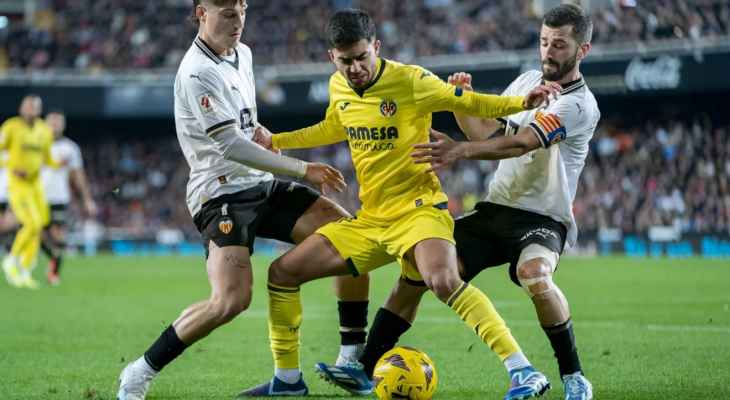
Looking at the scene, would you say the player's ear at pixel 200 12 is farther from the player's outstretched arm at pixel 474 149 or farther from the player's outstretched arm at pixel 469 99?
the player's outstretched arm at pixel 474 149

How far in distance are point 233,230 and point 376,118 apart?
1010mm

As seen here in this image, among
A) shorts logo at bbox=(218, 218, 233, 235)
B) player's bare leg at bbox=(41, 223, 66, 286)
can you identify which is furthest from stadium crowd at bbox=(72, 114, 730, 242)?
shorts logo at bbox=(218, 218, 233, 235)

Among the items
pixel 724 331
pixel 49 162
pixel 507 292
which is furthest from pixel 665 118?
pixel 724 331

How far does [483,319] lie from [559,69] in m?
1.49

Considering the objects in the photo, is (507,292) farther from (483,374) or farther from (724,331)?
(483,374)

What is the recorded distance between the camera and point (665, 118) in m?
27.1

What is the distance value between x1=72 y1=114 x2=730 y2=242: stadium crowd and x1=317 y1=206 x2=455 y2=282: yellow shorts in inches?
713

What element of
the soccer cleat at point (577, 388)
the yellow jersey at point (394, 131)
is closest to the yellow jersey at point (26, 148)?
the yellow jersey at point (394, 131)

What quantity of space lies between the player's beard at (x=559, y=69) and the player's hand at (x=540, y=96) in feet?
1.41

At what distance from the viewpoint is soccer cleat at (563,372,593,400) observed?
225 inches

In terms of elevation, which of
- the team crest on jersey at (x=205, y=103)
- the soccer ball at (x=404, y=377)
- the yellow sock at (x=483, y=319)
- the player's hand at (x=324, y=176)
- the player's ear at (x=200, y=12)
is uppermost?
the player's ear at (x=200, y=12)

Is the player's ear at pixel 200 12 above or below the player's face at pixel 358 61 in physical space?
above

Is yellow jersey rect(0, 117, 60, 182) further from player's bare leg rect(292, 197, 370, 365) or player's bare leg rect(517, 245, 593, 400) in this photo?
player's bare leg rect(517, 245, 593, 400)

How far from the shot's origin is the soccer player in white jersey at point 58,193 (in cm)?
1580
